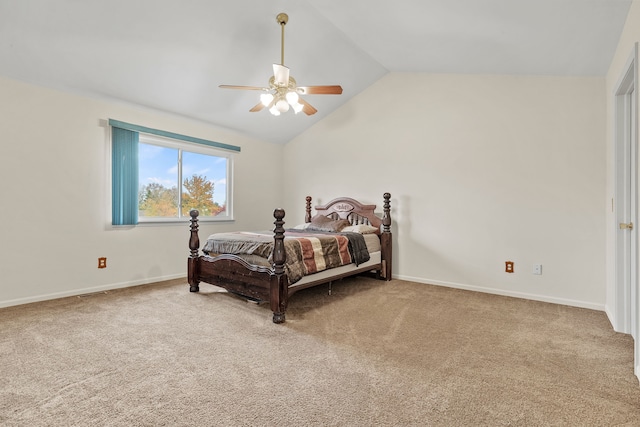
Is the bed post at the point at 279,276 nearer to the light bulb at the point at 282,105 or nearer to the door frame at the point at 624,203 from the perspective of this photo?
the light bulb at the point at 282,105

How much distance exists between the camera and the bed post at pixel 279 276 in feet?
9.05

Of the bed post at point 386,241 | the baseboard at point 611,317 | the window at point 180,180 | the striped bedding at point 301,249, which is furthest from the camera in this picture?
the bed post at point 386,241

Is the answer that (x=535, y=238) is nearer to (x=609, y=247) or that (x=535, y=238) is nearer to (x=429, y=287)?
(x=609, y=247)

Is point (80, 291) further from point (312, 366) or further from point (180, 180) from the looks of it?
point (312, 366)

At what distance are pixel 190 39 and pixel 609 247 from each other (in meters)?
4.39

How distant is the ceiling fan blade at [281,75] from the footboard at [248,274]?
112 cm

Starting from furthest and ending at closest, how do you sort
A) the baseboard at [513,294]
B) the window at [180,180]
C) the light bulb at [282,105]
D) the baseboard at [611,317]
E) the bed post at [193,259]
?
the window at [180,180], the bed post at [193,259], the baseboard at [513,294], the light bulb at [282,105], the baseboard at [611,317]

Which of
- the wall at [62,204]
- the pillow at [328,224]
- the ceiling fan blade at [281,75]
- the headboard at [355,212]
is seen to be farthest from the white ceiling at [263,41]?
the pillow at [328,224]

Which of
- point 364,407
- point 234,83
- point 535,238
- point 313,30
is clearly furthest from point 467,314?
point 234,83

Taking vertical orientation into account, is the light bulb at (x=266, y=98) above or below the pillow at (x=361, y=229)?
above

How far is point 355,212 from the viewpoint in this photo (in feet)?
15.8

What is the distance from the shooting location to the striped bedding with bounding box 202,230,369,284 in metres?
3.01

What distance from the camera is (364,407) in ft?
5.11

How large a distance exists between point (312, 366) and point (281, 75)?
228 cm
